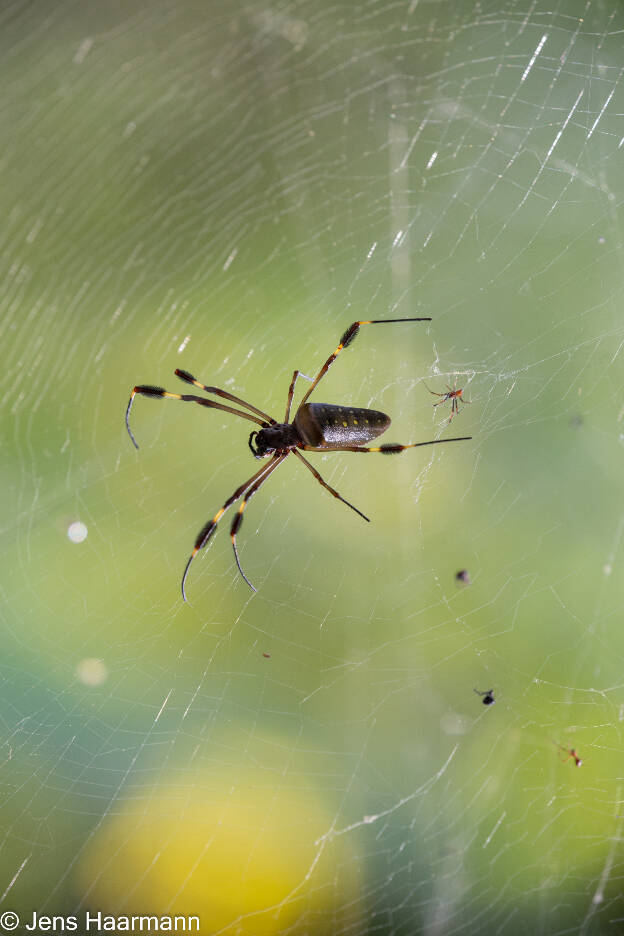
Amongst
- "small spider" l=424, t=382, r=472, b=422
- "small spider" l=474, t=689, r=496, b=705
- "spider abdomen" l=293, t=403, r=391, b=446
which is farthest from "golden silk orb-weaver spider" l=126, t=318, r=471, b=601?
"small spider" l=474, t=689, r=496, b=705

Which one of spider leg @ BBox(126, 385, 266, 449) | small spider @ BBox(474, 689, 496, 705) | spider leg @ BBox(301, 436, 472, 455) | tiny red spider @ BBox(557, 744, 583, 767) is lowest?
tiny red spider @ BBox(557, 744, 583, 767)

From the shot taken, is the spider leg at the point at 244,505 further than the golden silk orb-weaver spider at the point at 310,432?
Yes

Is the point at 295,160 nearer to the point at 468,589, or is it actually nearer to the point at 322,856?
the point at 468,589

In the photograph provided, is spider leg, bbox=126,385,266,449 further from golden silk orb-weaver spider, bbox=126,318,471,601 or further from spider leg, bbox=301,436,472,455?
spider leg, bbox=301,436,472,455

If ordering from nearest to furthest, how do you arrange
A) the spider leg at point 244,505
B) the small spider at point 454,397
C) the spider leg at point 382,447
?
1. the spider leg at point 382,447
2. the small spider at point 454,397
3. the spider leg at point 244,505

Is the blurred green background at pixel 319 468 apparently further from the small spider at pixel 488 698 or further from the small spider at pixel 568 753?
the small spider at pixel 488 698

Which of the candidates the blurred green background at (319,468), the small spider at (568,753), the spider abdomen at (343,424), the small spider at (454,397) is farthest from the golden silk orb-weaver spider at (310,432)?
the small spider at (568,753)

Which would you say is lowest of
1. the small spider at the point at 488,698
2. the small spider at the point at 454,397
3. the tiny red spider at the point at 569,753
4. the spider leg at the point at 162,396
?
the tiny red spider at the point at 569,753
